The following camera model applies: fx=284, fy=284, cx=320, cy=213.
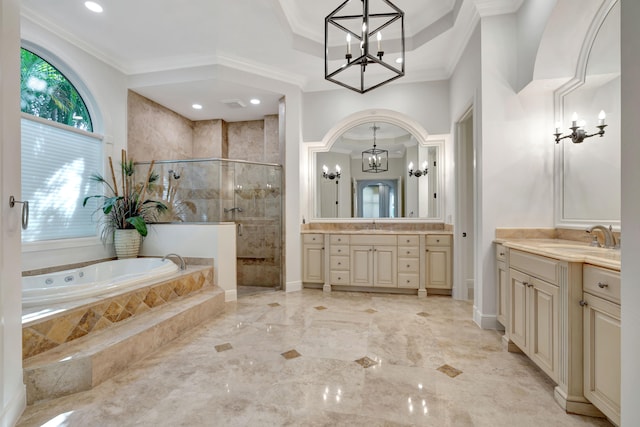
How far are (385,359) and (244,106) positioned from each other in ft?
12.8

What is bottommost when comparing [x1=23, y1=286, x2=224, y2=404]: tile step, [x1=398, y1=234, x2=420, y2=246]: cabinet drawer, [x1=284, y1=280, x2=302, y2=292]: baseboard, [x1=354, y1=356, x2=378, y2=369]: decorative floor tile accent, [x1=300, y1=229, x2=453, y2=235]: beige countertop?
[x1=354, y1=356, x2=378, y2=369]: decorative floor tile accent

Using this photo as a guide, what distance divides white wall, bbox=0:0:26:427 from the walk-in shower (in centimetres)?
223

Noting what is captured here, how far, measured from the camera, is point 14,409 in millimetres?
1396

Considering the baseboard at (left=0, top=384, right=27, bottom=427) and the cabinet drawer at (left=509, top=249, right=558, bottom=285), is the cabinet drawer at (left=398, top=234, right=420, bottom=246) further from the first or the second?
the baseboard at (left=0, top=384, right=27, bottom=427)

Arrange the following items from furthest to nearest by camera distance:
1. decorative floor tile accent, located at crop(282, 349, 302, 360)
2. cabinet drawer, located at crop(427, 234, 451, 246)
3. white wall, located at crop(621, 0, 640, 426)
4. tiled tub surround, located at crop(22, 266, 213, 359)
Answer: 1. cabinet drawer, located at crop(427, 234, 451, 246)
2. decorative floor tile accent, located at crop(282, 349, 302, 360)
3. tiled tub surround, located at crop(22, 266, 213, 359)
4. white wall, located at crop(621, 0, 640, 426)

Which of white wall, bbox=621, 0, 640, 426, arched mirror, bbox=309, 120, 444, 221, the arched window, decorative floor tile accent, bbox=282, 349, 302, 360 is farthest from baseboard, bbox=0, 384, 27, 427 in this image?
arched mirror, bbox=309, 120, 444, 221

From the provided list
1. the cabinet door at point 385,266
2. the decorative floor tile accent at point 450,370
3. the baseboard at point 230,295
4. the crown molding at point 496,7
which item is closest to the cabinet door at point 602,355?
the decorative floor tile accent at point 450,370

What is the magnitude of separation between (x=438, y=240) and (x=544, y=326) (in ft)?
6.63

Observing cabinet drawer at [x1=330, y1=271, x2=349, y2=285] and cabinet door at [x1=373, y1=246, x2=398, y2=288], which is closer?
cabinet door at [x1=373, y1=246, x2=398, y2=288]

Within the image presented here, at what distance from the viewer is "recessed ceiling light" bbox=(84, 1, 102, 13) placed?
8.64ft

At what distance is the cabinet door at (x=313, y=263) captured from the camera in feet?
13.2

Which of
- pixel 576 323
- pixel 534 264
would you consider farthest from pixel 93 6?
pixel 576 323

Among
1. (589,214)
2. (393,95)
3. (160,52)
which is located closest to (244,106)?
(160,52)

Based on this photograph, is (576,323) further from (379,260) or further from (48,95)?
(48,95)
